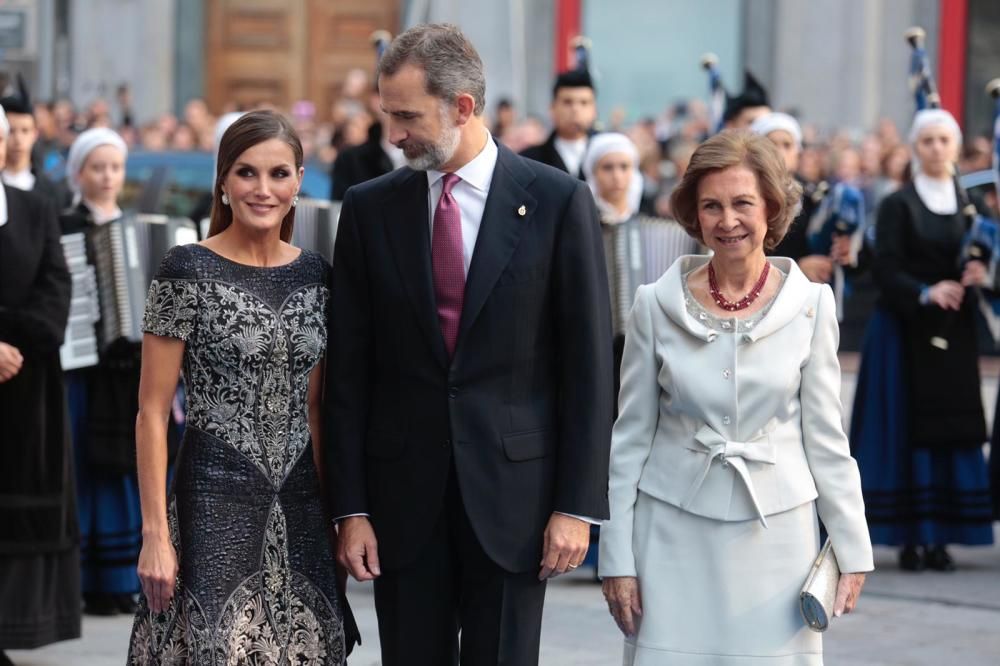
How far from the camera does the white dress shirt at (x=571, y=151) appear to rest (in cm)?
915

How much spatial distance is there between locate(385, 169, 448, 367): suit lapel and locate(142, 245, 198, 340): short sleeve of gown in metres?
0.47

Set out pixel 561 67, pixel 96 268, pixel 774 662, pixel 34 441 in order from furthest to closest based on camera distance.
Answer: pixel 561 67 < pixel 96 268 < pixel 34 441 < pixel 774 662

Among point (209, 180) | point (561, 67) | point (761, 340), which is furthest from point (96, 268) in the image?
point (561, 67)

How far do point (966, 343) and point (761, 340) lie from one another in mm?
4881

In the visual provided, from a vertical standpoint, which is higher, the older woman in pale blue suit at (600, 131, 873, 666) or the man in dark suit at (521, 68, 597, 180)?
the man in dark suit at (521, 68, 597, 180)

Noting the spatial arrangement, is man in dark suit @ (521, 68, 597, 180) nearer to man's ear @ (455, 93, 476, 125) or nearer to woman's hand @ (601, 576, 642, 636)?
man's ear @ (455, 93, 476, 125)

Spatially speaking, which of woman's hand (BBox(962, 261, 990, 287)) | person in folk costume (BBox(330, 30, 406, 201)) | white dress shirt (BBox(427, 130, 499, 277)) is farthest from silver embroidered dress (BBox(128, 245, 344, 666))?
person in folk costume (BBox(330, 30, 406, 201))

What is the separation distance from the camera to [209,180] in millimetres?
11977

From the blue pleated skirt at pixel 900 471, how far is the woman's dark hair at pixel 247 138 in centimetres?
489

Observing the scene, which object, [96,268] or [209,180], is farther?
[209,180]

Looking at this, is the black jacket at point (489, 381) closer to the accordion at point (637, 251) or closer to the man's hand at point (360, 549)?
the man's hand at point (360, 549)

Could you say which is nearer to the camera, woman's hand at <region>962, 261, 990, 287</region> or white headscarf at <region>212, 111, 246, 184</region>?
white headscarf at <region>212, 111, 246, 184</region>

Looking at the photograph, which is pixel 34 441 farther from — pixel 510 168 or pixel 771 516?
pixel 771 516

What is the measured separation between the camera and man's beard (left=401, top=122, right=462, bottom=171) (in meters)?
4.21
